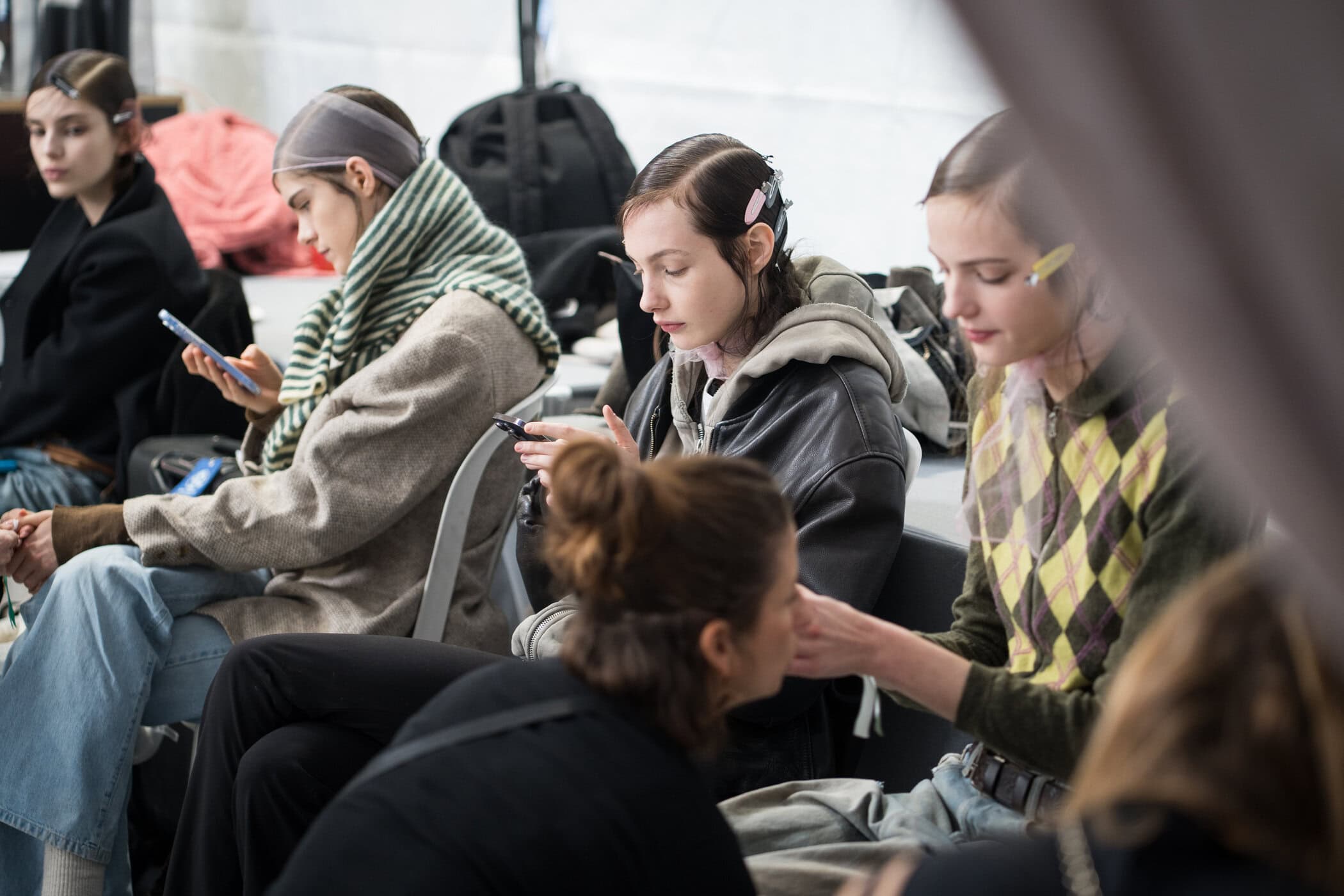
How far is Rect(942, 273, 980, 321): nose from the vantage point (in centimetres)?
108

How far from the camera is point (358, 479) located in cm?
177

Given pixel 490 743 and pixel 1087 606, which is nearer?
pixel 490 743

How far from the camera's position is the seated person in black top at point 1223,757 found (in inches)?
24.1

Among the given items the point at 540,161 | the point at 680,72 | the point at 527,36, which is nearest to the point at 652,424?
the point at 540,161

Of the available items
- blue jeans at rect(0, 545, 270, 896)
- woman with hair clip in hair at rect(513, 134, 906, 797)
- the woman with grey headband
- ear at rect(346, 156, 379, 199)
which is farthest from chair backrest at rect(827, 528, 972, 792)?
ear at rect(346, 156, 379, 199)

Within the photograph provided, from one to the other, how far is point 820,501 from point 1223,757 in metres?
0.76

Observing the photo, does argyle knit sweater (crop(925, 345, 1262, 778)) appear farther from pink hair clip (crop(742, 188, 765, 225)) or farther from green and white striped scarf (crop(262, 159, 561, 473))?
green and white striped scarf (crop(262, 159, 561, 473))

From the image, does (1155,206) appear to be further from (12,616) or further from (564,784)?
(12,616)

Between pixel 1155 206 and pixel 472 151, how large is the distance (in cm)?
329

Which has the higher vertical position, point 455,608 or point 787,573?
point 787,573

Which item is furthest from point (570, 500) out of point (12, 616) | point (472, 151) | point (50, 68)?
point (472, 151)

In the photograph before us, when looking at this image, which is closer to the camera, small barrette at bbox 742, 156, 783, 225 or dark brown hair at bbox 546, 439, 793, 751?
dark brown hair at bbox 546, 439, 793, 751

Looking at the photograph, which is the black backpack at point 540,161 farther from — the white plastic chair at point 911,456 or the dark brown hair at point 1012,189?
the dark brown hair at point 1012,189

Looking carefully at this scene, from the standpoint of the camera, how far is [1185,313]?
597 mm
